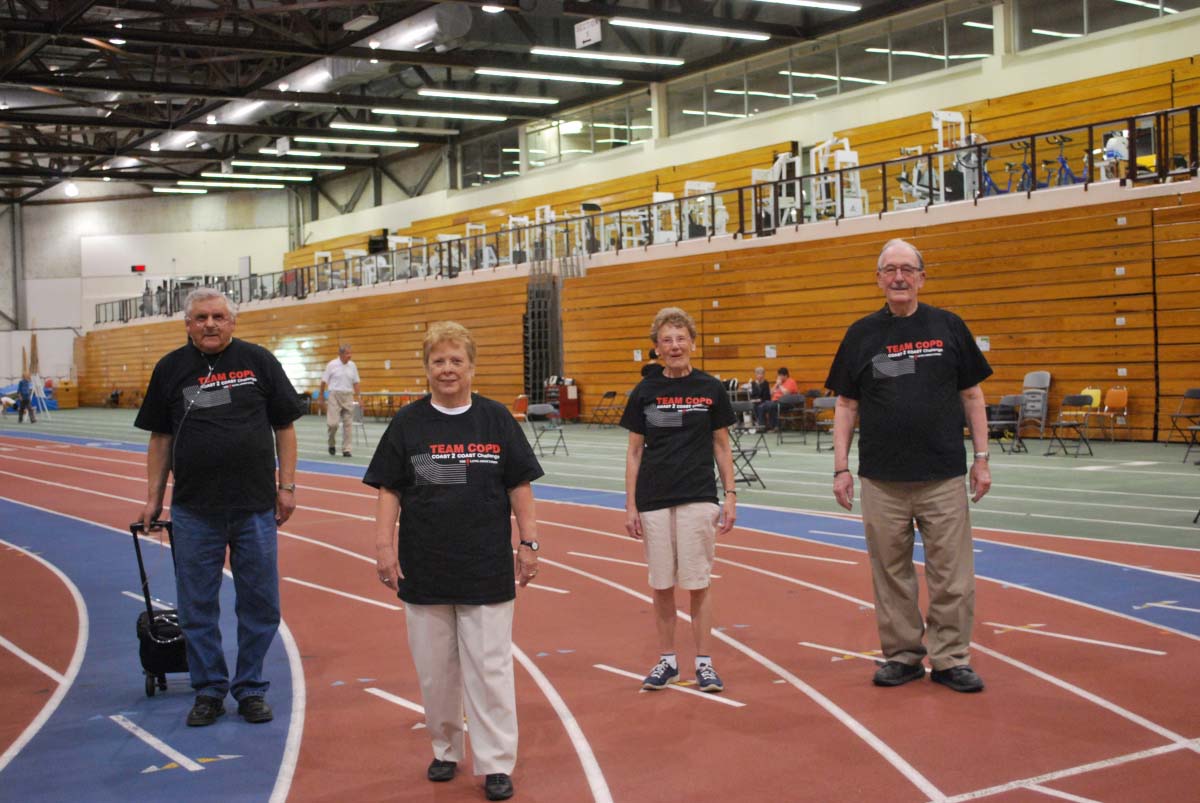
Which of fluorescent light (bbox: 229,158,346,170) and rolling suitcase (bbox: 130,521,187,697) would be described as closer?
rolling suitcase (bbox: 130,521,187,697)

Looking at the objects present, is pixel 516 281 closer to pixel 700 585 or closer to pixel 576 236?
pixel 576 236

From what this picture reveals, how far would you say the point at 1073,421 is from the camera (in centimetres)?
1916

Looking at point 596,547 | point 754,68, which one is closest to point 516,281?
point 754,68

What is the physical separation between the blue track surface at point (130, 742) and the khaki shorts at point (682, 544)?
1822mm

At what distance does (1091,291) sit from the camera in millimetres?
19125

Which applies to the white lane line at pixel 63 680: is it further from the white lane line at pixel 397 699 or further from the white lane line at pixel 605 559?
the white lane line at pixel 605 559

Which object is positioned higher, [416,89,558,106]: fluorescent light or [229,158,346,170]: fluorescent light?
[229,158,346,170]: fluorescent light

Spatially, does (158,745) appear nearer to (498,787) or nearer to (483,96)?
(498,787)

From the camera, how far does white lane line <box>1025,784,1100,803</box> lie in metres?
3.94

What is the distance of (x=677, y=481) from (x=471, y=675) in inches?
65.9

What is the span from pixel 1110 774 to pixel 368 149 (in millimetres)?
43691

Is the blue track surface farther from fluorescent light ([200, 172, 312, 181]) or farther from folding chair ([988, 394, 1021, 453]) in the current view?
fluorescent light ([200, 172, 312, 181])

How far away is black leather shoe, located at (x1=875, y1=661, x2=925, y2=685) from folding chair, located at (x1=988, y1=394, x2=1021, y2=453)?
43.2 ft

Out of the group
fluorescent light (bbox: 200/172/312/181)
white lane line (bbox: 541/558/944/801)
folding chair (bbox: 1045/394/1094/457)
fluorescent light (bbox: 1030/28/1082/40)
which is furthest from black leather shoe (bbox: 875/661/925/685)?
fluorescent light (bbox: 200/172/312/181)
